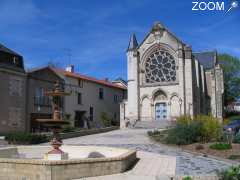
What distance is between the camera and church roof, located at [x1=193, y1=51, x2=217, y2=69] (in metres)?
55.1

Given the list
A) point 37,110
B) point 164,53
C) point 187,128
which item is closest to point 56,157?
point 187,128

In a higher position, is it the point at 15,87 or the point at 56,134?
the point at 15,87

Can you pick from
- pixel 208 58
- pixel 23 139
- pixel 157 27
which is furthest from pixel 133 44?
pixel 23 139

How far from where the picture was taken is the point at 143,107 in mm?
46875

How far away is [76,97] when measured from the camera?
47312mm

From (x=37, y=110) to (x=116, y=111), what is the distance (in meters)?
18.1

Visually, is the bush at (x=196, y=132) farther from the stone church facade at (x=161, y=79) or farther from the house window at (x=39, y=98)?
the stone church facade at (x=161, y=79)

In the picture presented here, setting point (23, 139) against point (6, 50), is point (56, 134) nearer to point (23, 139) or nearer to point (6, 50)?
point (23, 139)

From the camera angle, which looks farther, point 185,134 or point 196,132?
point 196,132

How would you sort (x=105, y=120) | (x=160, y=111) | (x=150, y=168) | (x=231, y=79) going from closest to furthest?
(x=150, y=168)
(x=160, y=111)
(x=105, y=120)
(x=231, y=79)

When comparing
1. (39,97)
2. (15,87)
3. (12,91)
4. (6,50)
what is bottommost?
(39,97)

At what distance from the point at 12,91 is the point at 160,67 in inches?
733

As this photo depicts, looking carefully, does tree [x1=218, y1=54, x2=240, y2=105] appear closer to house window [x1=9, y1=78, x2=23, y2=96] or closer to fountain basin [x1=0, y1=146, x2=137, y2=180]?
house window [x1=9, y1=78, x2=23, y2=96]

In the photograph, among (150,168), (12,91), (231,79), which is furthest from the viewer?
(231,79)
